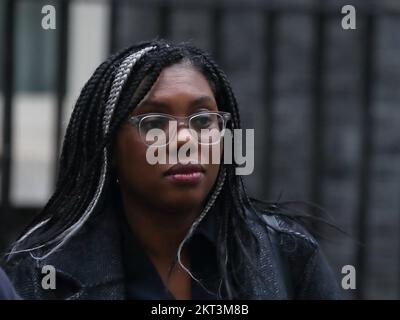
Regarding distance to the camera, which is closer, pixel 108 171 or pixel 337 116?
pixel 108 171

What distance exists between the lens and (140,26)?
6.27m

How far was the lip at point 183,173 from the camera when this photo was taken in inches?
103

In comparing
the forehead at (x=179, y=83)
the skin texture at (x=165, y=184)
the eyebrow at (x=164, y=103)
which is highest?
the forehead at (x=179, y=83)

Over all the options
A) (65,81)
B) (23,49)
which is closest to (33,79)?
(23,49)

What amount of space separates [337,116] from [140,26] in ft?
4.77

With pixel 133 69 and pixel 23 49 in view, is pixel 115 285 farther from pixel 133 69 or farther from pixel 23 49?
pixel 23 49

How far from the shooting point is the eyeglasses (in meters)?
2.65

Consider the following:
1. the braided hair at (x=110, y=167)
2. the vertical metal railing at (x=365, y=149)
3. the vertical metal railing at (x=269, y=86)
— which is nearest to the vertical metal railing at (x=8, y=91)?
the vertical metal railing at (x=269, y=86)

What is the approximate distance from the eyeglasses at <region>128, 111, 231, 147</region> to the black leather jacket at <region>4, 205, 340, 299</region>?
0.27 meters

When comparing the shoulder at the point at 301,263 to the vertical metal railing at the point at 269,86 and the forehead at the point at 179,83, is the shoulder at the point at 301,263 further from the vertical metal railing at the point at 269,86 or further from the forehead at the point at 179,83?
the vertical metal railing at the point at 269,86

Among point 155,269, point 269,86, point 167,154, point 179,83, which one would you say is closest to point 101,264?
point 155,269

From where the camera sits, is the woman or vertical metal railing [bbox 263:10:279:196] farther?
vertical metal railing [bbox 263:10:279:196]

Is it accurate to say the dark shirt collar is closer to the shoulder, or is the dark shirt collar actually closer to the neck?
the neck

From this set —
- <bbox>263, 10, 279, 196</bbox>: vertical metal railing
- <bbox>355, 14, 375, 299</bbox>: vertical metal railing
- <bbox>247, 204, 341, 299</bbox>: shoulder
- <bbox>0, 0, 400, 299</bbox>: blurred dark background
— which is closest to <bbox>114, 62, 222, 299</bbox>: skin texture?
<bbox>247, 204, 341, 299</bbox>: shoulder
